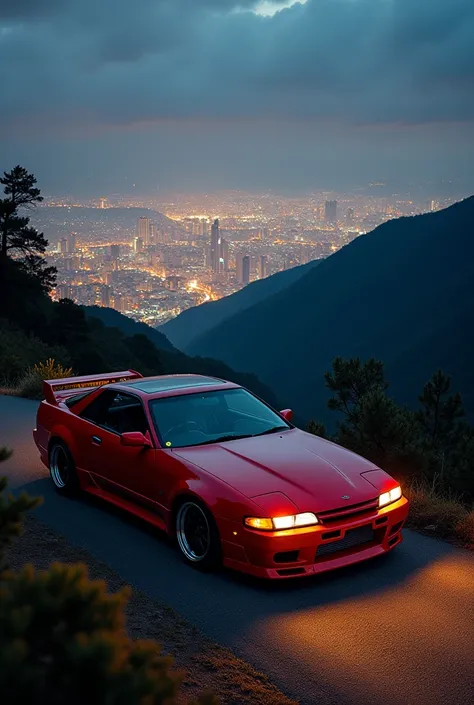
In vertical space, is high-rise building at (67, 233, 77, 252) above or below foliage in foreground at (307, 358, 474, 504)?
above

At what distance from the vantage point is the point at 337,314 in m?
136

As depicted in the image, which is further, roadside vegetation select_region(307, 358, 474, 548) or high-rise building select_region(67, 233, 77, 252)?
high-rise building select_region(67, 233, 77, 252)

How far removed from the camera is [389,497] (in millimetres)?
6328

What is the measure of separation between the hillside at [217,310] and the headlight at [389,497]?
138 m

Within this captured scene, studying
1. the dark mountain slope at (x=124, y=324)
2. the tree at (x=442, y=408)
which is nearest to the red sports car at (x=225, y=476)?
the tree at (x=442, y=408)

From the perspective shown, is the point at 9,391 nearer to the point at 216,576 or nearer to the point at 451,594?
the point at 216,576

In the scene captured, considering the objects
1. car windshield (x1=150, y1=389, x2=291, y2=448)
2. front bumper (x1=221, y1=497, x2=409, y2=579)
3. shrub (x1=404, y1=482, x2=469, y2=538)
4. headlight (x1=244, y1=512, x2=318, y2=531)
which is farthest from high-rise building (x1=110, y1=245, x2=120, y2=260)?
headlight (x1=244, y1=512, x2=318, y2=531)

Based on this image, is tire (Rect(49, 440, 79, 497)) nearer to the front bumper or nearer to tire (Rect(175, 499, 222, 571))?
tire (Rect(175, 499, 222, 571))

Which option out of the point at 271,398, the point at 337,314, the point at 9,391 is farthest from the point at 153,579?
the point at 337,314

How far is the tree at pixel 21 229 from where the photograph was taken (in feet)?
153

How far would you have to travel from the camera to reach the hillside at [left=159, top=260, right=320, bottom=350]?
6019 inches

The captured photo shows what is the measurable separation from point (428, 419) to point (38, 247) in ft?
110

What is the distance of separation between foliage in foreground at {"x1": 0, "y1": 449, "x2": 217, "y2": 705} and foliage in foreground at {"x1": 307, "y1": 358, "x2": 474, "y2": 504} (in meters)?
7.27

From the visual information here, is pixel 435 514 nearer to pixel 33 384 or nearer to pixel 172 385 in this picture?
pixel 172 385
